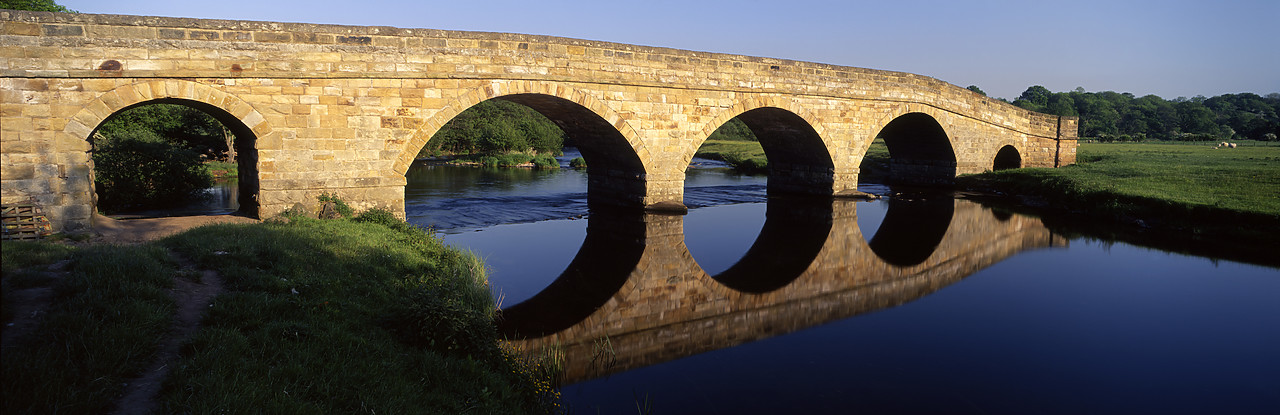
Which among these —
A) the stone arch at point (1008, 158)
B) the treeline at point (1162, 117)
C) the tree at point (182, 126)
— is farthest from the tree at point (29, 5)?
the treeline at point (1162, 117)

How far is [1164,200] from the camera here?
14430mm

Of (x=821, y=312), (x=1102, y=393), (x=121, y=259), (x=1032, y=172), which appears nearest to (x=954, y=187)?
(x=1032, y=172)

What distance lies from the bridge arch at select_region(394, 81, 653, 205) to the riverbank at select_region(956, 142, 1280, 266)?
988cm

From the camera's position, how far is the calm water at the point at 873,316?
6.22 meters

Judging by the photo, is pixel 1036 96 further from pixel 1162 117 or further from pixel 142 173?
pixel 142 173

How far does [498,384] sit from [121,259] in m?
3.35

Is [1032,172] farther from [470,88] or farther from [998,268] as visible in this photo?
[470,88]

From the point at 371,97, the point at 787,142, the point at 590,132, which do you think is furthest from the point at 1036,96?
the point at 371,97

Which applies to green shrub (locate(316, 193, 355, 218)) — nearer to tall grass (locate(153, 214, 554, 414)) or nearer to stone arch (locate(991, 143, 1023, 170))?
tall grass (locate(153, 214, 554, 414))

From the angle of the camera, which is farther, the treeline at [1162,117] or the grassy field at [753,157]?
the treeline at [1162,117]

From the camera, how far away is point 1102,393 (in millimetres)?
6285

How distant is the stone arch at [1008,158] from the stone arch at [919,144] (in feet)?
7.14

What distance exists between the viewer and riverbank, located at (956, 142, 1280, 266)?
12641 mm

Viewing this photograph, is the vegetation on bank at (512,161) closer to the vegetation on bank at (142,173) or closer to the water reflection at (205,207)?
the water reflection at (205,207)
